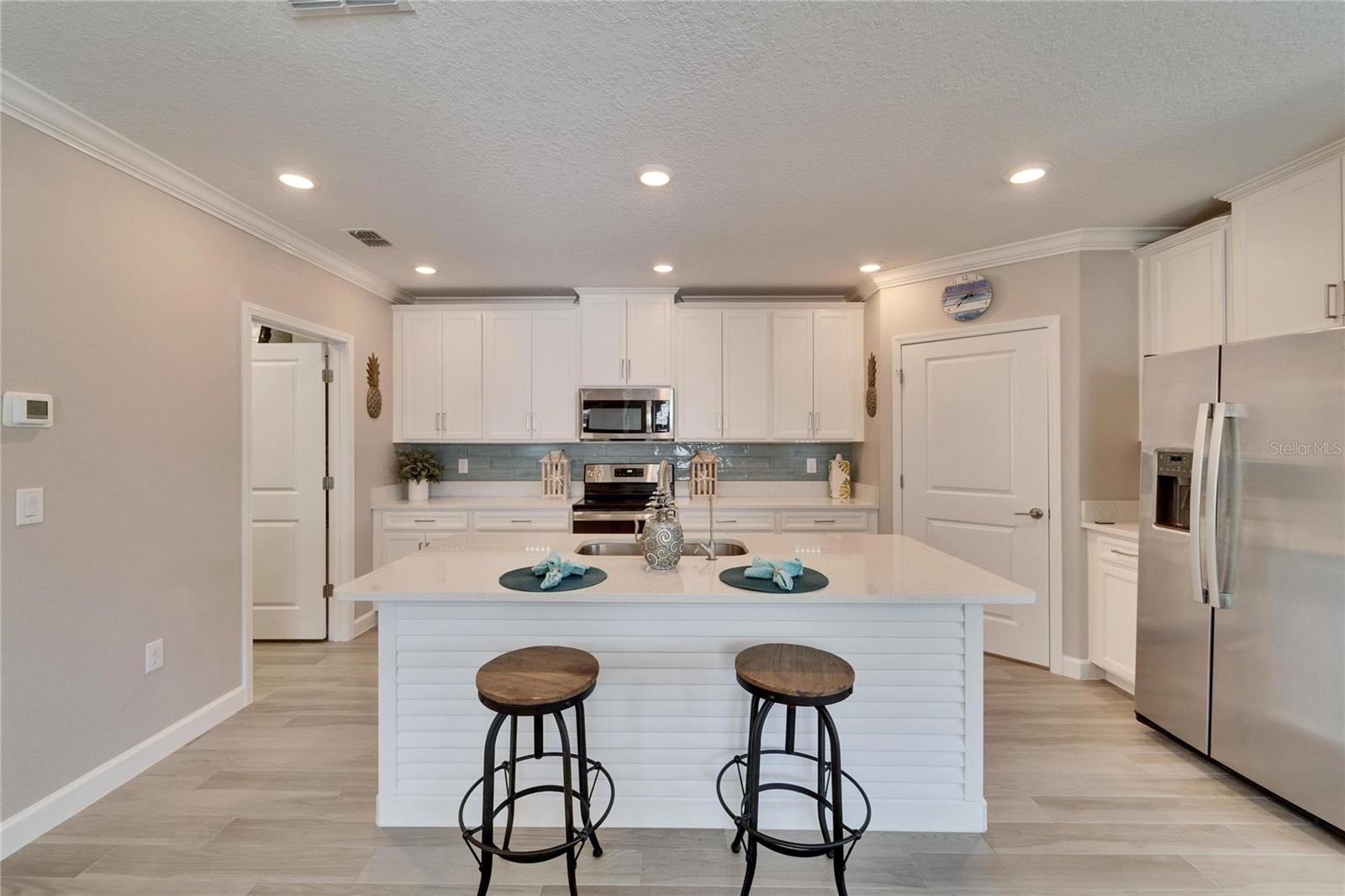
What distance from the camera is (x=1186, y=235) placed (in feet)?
9.23

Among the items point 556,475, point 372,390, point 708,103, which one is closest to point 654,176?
point 708,103

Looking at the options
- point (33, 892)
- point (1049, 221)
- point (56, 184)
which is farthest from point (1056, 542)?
point (56, 184)

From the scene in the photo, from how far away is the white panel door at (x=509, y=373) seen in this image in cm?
431

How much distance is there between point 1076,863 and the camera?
1801 millimetres

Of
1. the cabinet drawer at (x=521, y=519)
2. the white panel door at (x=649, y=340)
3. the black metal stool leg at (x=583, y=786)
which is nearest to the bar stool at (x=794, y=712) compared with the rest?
the black metal stool leg at (x=583, y=786)

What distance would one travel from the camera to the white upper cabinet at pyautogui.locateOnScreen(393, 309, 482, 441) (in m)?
4.33

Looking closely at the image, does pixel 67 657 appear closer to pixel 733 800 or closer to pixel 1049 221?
pixel 733 800

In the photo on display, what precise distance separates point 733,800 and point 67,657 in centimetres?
245

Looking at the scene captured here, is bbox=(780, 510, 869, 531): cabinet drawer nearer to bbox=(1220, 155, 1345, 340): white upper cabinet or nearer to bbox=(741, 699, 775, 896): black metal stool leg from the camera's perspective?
bbox=(1220, 155, 1345, 340): white upper cabinet

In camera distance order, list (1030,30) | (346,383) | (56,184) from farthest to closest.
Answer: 1. (346,383)
2. (56,184)
3. (1030,30)

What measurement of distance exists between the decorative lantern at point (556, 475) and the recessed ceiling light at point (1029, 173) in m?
3.40

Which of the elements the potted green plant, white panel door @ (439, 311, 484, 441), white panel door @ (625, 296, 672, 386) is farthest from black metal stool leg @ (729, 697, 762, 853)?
the potted green plant

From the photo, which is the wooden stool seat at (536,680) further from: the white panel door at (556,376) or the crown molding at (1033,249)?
the crown molding at (1033,249)

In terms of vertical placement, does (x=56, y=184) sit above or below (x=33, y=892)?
above
